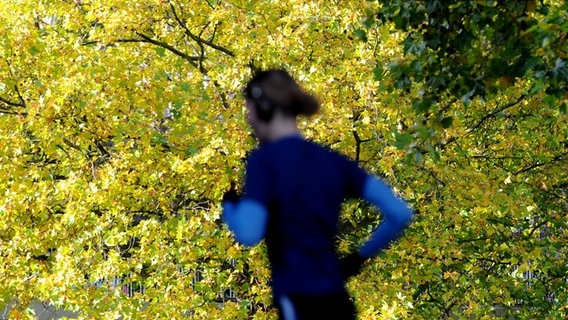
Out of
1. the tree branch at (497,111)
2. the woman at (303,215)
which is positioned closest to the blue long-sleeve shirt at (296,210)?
the woman at (303,215)

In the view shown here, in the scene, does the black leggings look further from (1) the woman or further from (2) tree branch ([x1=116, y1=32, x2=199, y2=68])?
(2) tree branch ([x1=116, y1=32, x2=199, y2=68])

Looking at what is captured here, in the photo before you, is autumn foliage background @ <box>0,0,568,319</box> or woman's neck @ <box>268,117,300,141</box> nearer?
woman's neck @ <box>268,117,300,141</box>

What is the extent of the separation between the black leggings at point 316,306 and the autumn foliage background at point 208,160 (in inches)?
173

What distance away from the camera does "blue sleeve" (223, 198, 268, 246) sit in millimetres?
2770

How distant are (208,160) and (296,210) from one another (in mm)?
5745

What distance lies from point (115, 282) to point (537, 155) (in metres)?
5.71

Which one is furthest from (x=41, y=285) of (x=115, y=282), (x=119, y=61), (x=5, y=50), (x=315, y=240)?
(x=315, y=240)

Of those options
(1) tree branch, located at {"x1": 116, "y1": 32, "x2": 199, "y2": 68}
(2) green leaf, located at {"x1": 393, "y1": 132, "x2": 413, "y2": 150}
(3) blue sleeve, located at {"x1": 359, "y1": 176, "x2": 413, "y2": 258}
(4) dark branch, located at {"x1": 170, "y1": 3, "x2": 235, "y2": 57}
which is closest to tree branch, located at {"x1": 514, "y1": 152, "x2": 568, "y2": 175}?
(4) dark branch, located at {"x1": 170, "y1": 3, "x2": 235, "y2": 57}

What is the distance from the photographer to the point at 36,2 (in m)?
11.9

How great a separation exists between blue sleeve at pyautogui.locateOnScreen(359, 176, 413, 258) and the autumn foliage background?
428 cm

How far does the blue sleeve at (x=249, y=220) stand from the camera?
9.09ft

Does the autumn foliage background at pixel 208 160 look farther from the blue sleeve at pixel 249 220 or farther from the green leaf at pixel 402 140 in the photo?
the blue sleeve at pixel 249 220

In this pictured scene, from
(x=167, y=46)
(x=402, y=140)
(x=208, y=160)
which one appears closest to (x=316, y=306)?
(x=402, y=140)

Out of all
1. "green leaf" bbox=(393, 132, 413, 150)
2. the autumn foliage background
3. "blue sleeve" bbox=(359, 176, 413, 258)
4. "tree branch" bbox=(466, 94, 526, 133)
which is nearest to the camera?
A: "blue sleeve" bbox=(359, 176, 413, 258)
